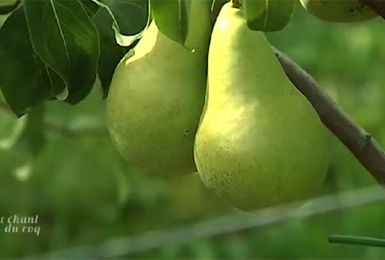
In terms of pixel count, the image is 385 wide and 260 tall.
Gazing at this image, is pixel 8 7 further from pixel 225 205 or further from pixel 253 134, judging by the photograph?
pixel 225 205

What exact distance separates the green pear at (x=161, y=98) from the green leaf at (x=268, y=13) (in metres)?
0.06

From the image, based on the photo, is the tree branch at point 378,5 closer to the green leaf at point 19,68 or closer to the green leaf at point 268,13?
the green leaf at point 268,13

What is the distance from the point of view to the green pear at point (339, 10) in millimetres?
760

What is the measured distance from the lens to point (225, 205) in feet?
7.41

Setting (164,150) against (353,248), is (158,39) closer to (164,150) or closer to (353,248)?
(164,150)

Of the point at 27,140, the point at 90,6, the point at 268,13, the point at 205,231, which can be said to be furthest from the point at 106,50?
the point at 205,231

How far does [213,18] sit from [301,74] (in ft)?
0.29

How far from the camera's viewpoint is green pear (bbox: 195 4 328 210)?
680 mm

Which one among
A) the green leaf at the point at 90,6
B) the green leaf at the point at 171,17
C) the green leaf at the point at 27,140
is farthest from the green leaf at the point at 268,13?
the green leaf at the point at 27,140

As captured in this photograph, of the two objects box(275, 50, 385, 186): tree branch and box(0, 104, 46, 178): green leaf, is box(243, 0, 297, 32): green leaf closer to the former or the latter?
box(275, 50, 385, 186): tree branch

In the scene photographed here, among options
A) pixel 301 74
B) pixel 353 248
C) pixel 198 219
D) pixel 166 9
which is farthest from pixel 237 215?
pixel 166 9

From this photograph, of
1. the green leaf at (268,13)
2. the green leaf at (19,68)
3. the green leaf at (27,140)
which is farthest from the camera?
the green leaf at (27,140)

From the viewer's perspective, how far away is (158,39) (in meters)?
0.74

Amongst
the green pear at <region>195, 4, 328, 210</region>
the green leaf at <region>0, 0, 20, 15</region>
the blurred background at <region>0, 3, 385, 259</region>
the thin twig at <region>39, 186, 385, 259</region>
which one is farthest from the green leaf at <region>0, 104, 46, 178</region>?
the thin twig at <region>39, 186, 385, 259</region>
